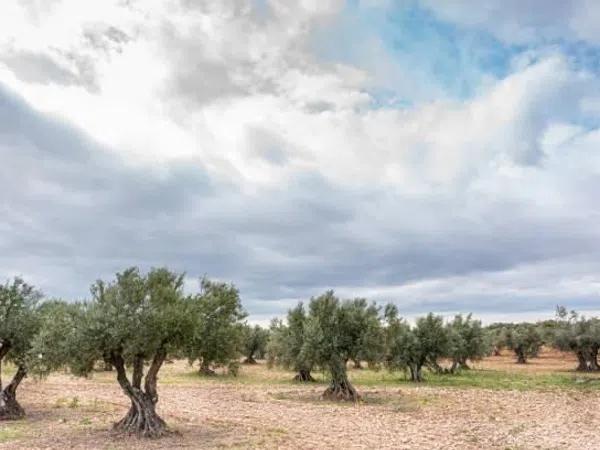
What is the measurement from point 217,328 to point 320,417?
924 cm

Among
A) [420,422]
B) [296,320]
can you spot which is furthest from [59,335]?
[296,320]

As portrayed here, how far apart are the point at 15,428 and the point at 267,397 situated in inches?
739

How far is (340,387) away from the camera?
41.3m

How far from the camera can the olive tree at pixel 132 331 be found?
23.4m

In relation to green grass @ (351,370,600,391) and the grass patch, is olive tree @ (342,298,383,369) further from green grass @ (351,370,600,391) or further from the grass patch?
the grass patch

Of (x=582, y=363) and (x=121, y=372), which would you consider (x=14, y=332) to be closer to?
(x=121, y=372)

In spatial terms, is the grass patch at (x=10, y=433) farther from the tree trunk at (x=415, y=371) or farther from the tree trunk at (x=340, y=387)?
the tree trunk at (x=415, y=371)

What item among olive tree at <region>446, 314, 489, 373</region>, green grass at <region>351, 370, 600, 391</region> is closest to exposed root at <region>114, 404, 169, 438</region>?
green grass at <region>351, 370, 600, 391</region>

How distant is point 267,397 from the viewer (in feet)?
138

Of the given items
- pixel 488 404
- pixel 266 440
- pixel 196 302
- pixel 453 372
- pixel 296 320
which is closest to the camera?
pixel 266 440

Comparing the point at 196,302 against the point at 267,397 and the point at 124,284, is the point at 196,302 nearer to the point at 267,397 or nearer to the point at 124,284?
the point at 124,284

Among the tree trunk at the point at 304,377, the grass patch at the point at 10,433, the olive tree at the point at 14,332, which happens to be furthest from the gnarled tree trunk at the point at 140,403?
the tree trunk at the point at 304,377

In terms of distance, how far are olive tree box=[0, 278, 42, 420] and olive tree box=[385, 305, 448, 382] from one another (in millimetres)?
33150

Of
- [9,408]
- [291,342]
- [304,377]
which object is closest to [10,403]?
[9,408]
